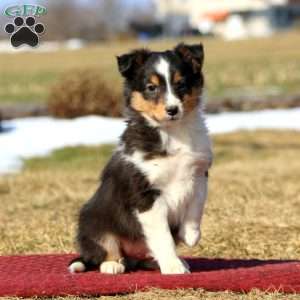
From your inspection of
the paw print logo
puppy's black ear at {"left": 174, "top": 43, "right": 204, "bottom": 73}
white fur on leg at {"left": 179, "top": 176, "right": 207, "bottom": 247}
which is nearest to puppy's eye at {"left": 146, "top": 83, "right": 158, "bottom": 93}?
puppy's black ear at {"left": 174, "top": 43, "right": 204, "bottom": 73}

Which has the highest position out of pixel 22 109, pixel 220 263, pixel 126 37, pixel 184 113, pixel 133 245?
pixel 184 113

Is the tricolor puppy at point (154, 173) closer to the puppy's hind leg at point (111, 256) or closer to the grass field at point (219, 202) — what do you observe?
the puppy's hind leg at point (111, 256)

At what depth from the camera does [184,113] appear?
5527mm

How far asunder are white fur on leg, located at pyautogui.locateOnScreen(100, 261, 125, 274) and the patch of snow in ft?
27.0

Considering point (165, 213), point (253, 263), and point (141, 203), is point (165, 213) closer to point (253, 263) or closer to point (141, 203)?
point (141, 203)

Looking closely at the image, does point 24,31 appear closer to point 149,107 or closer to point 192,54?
point 192,54

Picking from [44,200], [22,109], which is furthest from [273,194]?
[22,109]

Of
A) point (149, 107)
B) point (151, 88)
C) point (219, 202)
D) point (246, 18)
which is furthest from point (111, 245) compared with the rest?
point (246, 18)

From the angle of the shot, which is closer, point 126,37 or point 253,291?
point 253,291

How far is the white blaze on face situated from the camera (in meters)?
5.39

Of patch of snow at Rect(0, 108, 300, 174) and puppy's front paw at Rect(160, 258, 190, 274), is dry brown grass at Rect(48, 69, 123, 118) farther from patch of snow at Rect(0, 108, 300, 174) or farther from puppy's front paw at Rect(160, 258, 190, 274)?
puppy's front paw at Rect(160, 258, 190, 274)

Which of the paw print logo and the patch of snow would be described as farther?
the patch of snow

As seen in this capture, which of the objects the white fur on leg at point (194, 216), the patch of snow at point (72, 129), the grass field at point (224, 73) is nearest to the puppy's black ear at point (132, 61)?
the white fur on leg at point (194, 216)

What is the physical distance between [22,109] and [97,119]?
3.34 meters
